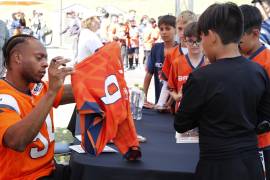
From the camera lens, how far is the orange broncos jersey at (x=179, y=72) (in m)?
2.82

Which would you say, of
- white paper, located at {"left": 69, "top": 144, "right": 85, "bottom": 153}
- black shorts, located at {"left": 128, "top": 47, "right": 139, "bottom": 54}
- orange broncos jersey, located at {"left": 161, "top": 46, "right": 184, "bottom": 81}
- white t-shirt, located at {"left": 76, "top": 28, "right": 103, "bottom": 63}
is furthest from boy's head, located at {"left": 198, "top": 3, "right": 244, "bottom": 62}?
black shorts, located at {"left": 128, "top": 47, "right": 139, "bottom": 54}

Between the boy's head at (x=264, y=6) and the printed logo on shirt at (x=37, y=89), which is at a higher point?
the boy's head at (x=264, y=6)

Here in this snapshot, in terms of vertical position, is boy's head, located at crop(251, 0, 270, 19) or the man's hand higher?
boy's head, located at crop(251, 0, 270, 19)

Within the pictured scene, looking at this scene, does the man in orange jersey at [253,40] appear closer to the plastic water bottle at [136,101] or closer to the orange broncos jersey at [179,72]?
the orange broncos jersey at [179,72]

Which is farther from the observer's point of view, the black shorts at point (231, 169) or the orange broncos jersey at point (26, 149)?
the orange broncos jersey at point (26, 149)

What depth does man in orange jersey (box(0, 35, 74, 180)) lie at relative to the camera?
177 cm

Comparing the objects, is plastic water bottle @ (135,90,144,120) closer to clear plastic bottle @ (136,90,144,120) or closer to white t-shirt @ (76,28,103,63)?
clear plastic bottle @ (136,90,144,120)

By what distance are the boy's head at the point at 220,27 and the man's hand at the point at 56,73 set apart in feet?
1.86

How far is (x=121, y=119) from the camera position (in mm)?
1865

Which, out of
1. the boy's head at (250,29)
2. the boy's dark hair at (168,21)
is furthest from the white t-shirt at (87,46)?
the boy's head at (250,29)

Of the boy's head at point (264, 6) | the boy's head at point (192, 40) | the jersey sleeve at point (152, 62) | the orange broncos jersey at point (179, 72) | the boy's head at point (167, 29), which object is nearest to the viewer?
the boy's head at point (192, 40)

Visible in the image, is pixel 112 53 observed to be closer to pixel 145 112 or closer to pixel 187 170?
pixel 187 170

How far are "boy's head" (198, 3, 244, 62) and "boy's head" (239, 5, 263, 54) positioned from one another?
418 mm

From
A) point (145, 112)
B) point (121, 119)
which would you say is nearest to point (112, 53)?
point (121, 119)
